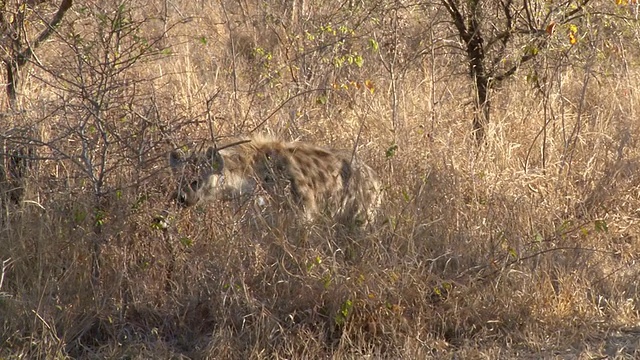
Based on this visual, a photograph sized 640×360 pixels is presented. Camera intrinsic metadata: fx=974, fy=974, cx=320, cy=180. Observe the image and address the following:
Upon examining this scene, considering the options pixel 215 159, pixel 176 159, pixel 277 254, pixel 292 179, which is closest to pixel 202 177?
pixel 215 159

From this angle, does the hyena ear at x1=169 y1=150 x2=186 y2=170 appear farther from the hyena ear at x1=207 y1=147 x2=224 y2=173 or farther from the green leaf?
the green leaf

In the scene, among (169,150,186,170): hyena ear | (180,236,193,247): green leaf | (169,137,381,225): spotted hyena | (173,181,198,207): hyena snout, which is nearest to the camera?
(180,236,193,247): green leaf

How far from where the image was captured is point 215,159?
17.7ft

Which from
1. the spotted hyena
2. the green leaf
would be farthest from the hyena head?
the green leaf

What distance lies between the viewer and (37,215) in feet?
17.6

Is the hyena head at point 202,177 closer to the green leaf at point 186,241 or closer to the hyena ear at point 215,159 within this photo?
the hyena ear at point 215,159

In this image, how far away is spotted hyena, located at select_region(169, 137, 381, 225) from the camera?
213 inches

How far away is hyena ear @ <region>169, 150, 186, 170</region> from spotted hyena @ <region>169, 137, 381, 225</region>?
13 cm

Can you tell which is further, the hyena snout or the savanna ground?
the hyena snout

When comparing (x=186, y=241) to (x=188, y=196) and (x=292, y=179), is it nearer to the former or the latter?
(x=188, y=196)

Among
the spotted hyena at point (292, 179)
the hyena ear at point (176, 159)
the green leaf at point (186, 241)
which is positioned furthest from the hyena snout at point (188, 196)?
the green leaf at point (186, 241)

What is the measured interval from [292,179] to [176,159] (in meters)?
0.77

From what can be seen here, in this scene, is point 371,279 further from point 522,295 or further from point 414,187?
point 414,187

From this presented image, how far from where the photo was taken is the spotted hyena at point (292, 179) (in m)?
5.41
